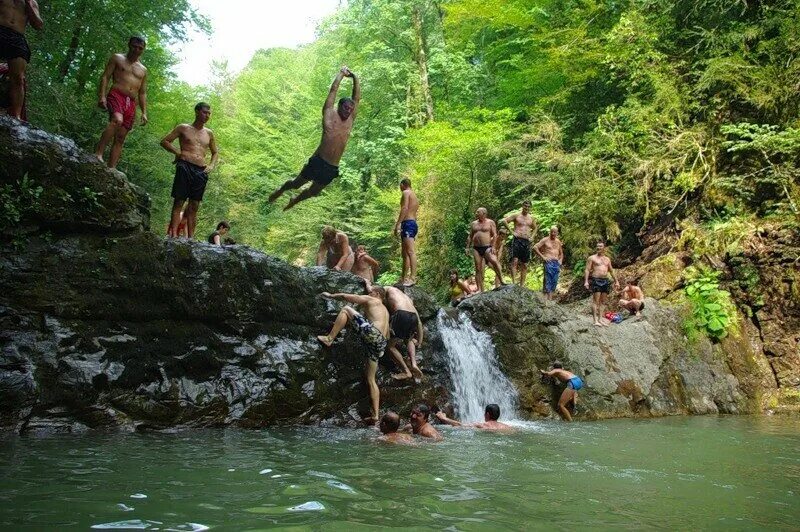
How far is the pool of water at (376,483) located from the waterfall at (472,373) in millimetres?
2223

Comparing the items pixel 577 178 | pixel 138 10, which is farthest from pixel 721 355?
pixel 138 10

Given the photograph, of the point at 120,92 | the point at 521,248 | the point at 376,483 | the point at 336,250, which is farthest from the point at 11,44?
the point at 521,248

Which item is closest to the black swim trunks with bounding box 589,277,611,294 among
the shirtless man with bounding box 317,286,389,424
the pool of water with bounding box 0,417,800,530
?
the pool of water with bounding box 0,417,800,530

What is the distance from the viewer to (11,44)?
6332 millimetres

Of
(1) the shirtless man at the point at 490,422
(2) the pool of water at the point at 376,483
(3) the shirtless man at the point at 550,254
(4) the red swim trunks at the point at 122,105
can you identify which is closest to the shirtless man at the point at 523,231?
(3) the shirtless man at the point at 550,254

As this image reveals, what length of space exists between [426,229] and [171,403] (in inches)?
577

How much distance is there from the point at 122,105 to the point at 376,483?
5975 millimetres

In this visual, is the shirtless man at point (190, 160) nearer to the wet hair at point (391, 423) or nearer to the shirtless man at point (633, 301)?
the wet hair at point (391, 423)

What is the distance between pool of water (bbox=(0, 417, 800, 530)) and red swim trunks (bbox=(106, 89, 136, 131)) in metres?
4.08

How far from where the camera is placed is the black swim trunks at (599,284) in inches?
475

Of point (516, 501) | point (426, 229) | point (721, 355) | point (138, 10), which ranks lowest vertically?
point (516, 501)

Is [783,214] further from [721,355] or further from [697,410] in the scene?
[697,410]

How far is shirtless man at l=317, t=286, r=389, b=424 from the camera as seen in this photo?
7582 mm

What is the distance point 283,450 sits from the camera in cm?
533
